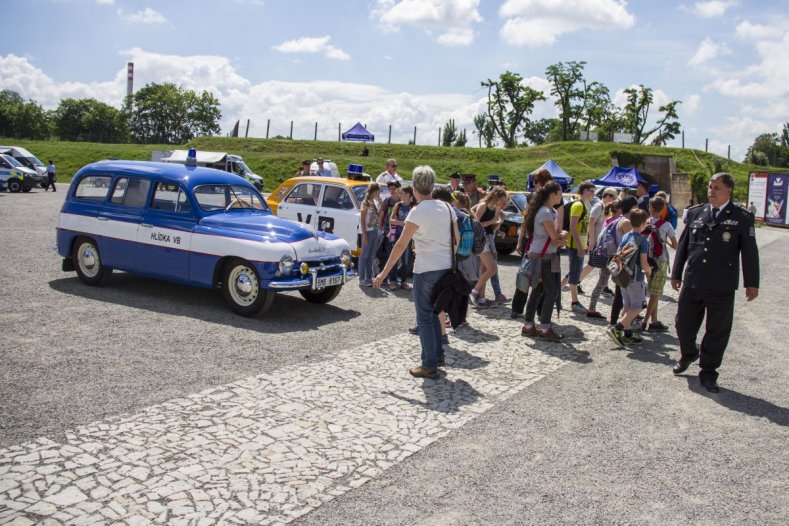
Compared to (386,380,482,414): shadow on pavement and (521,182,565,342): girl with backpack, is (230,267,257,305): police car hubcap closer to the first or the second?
(386,380,482,414): shadow on pavement

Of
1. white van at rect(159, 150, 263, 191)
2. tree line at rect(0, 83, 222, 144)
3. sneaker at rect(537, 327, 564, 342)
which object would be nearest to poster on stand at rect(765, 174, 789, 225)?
white van at rect(159, 150, 263, 191)

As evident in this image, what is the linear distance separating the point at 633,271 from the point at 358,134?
22.7 m

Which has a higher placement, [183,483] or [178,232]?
[178,232]

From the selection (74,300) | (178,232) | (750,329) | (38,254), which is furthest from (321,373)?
(38,254)

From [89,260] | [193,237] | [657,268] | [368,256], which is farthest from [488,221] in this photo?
[89,260]

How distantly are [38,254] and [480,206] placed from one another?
8422 mm

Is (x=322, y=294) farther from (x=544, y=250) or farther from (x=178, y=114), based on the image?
(x=178, y=114)

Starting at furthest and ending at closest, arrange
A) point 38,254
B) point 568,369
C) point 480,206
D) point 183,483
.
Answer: point 38,254, point 480,206, point 568,369, point 183,483

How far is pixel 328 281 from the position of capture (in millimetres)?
8922

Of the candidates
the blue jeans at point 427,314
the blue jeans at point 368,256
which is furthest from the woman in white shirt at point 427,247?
the blue jeans at point 368,256

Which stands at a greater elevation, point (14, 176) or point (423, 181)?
point (423, 181)

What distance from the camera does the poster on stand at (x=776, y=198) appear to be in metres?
35.6

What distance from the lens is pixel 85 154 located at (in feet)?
179

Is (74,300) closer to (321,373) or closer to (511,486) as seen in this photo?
(321,373)
